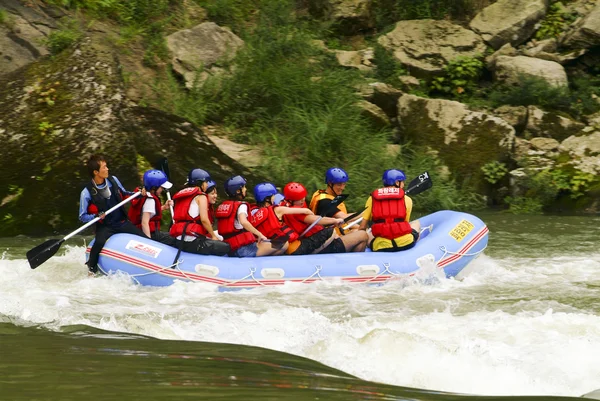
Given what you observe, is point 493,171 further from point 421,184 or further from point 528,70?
point 421,184

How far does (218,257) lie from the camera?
7.99m

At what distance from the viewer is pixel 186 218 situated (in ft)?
26.9

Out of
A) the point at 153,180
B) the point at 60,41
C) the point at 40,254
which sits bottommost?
the point at 60,41

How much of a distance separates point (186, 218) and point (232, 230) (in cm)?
46

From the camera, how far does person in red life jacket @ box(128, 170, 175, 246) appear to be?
827 cm

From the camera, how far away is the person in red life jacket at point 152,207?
8273mm

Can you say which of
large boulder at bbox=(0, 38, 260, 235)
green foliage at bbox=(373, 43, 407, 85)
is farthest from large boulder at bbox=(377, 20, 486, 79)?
large boulder at bbox=(0, 38, 260, 235)

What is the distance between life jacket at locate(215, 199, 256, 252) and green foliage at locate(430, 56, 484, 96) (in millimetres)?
9206

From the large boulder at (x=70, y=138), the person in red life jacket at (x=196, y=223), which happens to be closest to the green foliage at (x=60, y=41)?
the large boulder at (x=70, y=138)

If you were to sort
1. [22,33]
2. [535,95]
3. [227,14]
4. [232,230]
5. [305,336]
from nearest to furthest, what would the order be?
1. [305,336]
2. [232,230]
3. [22,33]
4. [535,95]
5. [227,14]

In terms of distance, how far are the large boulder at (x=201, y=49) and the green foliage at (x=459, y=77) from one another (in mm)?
3902

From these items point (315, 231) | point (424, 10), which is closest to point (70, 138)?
point (315, 231)

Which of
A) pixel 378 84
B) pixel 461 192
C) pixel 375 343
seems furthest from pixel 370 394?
pixel 378 84

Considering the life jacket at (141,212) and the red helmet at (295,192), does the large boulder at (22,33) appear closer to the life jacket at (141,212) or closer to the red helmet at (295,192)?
the life jacket at (141,212)
